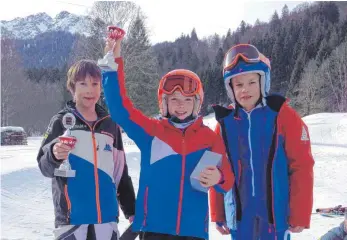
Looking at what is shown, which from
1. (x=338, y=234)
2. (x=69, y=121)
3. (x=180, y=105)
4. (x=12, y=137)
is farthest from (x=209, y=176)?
(x=12, y=137)

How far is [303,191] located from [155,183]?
1.08 meters

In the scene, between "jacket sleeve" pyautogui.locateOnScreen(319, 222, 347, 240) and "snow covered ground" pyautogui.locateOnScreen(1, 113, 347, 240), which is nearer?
"jacket sleeve" pyautogui.locateOnScreen(319, 222, 347, 240)

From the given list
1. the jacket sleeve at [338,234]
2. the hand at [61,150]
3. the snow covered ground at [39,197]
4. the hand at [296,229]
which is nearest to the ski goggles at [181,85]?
the hand at [61,150]

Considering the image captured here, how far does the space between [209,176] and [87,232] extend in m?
1.05

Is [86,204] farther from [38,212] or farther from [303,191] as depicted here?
[38,212]

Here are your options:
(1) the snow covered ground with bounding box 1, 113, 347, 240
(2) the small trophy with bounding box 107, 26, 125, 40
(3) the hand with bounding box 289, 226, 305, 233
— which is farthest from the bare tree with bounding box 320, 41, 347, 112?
(2) the small trophy with bounding box 107, 26, 125, 40

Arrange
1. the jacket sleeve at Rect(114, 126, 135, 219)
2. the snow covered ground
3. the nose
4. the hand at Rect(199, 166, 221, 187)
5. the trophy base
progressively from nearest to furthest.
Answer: the hand at Rect(199, 166, 221, 187) < the trophy base < the nose < the jacket sleeve at Rect(114, 126, 135, 219) < the snow covered ground

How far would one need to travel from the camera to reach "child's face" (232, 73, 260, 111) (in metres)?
2.92

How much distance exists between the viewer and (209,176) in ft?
8.25

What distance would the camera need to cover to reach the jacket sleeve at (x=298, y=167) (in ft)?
9.11

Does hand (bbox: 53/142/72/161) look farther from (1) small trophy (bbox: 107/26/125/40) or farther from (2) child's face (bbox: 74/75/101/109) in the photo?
(1) small trophy (bbox: 107/26/125/40)

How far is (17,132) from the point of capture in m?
24.1

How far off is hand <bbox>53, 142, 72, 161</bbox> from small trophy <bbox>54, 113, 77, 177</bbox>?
0.03 metres

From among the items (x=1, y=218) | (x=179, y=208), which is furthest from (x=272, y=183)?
(x=1, y=218)
